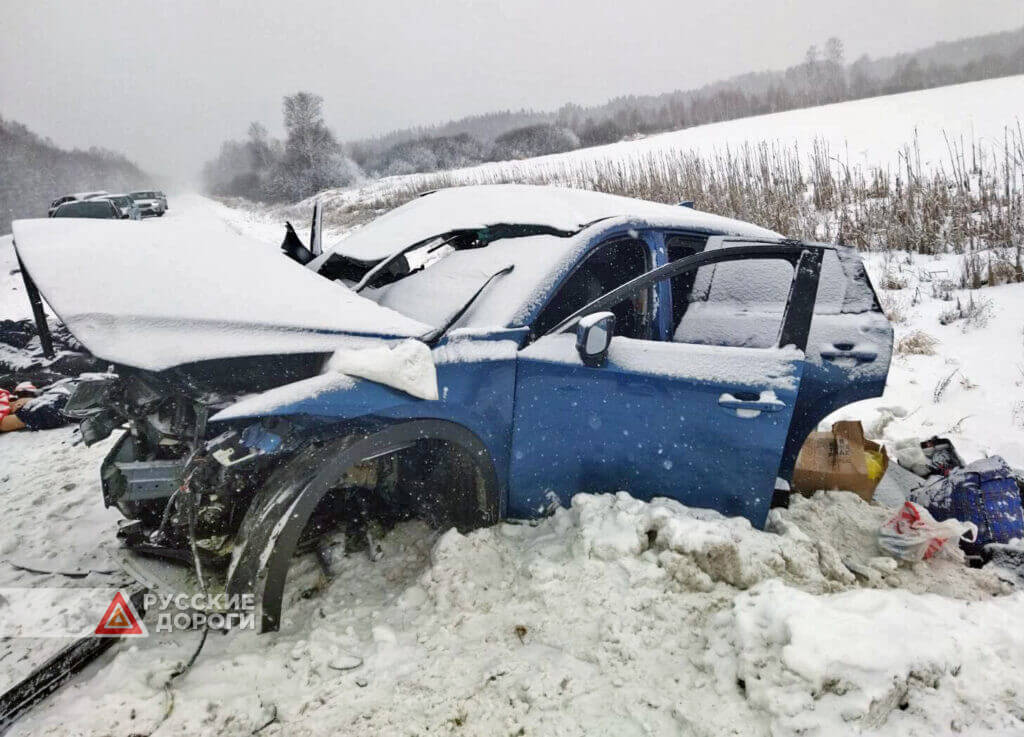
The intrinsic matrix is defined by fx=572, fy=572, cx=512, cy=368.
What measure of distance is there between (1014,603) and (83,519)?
14.4 ft

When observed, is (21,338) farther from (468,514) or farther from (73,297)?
(468,514)

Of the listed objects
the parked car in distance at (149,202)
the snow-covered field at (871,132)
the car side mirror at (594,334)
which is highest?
→ the parked car in distance at (149,202)

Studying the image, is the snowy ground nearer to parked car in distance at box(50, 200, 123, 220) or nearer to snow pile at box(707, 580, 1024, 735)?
snow pile at box(707, 580, 1024, 735)

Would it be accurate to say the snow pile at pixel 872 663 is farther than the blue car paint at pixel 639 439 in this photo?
No

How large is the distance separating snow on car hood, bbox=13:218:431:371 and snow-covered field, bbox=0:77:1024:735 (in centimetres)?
106

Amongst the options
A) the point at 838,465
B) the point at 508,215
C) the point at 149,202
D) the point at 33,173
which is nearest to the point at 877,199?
the point at 838,465

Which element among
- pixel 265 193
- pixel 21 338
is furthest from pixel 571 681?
pixel 265 193

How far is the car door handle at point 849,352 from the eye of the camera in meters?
2.64

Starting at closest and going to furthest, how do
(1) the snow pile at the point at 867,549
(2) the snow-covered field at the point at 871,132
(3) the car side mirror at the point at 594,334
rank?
1. (3) the car side mirror at the point at 594,334
2. (1) the snow pile at the point at 867,549
3. (2) the snow-covered field at the point at 871,132

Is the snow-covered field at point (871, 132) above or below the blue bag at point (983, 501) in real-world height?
above

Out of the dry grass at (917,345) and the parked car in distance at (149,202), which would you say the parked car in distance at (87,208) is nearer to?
the parked car in distance at (149,202)

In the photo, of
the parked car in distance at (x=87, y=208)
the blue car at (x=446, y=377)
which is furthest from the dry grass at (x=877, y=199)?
the parked car in distance at (x=87, y=208)

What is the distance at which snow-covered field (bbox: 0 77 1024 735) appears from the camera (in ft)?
5.74

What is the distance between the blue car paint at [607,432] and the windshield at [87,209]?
18.4m
